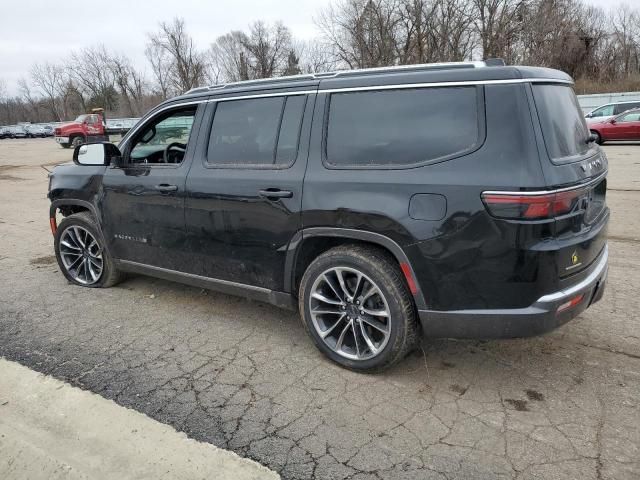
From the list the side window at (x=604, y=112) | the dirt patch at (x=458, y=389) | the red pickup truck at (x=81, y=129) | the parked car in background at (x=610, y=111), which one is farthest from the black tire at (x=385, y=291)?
the red pickup truck at (x=81, y=129)

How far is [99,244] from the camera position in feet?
15.4

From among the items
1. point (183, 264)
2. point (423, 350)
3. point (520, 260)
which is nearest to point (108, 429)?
point (183, 264)

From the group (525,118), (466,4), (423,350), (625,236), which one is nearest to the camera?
(525,118)

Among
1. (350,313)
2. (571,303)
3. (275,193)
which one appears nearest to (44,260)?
(275,193)

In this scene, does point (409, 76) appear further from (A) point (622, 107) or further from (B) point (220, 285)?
(A) point (622, 107)

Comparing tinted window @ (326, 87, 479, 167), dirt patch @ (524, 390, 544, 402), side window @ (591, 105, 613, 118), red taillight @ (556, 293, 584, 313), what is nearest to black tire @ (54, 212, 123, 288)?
tinted window @ (326, 87, 479, 167)

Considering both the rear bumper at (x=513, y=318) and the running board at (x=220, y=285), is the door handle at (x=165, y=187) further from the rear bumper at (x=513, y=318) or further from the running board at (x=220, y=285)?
the rear bumper at (x=513, y=318)

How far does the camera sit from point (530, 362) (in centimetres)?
325

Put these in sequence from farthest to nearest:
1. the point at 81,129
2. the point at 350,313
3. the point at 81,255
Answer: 1. the point at 81,129
2. the point at 81,255
3. the point at 350,313

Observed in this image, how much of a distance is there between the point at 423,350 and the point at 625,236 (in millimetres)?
4130

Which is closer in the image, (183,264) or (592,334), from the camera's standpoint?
(592,334)

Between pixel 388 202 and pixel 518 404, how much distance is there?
1.37m

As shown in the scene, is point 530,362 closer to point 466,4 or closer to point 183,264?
point 183,264

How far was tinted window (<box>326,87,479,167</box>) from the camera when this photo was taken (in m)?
2.72
